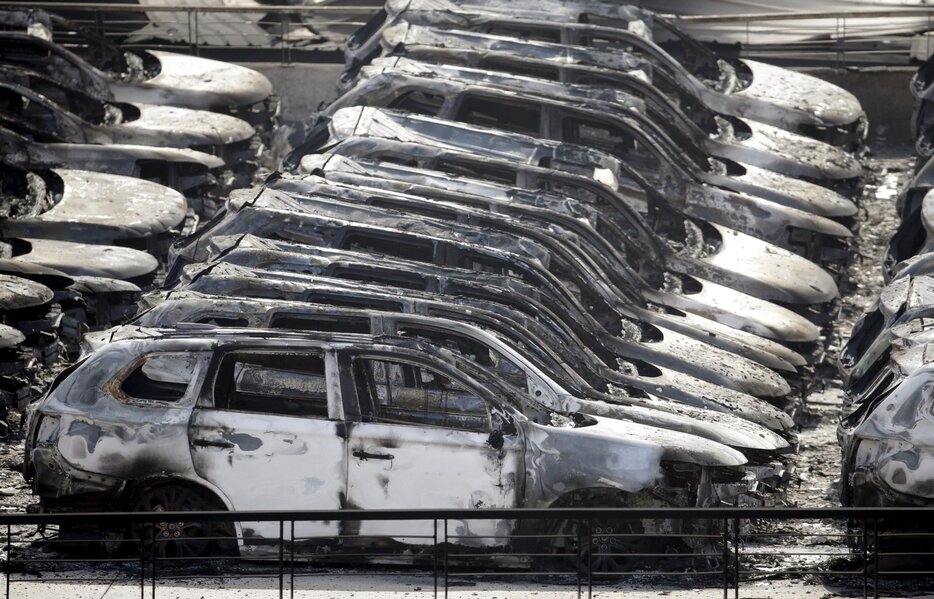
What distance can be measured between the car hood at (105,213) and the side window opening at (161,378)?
602 centimetres

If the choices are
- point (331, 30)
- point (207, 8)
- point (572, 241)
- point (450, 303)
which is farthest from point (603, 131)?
point (331, 30)

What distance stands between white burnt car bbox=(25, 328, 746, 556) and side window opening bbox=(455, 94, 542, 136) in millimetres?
6900

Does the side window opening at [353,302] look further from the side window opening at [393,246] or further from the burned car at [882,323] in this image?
the burned car at [882,323]

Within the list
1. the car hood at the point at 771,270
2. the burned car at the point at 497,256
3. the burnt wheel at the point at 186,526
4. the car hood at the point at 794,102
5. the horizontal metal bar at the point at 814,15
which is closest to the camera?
the burnt wheel at the point at 186,526

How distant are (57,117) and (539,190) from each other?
644 cm

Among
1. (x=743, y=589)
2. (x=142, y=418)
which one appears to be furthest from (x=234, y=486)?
(x=743, y=589)

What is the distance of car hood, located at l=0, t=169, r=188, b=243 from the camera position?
17.5 meters

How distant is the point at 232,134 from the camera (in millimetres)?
20656

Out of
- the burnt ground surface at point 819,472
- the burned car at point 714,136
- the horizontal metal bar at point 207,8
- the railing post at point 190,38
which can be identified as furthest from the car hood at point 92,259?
the railing post at point 190,38

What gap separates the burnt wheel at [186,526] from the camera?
36.7 feet

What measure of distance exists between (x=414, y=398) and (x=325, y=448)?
2.84 feet

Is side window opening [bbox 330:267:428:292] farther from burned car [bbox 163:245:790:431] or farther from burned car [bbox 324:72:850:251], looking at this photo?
burned car [bbox 324:72:850:251]

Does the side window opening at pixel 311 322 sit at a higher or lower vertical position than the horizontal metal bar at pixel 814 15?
lower

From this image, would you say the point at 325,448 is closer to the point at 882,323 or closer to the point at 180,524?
the point at 180,524
